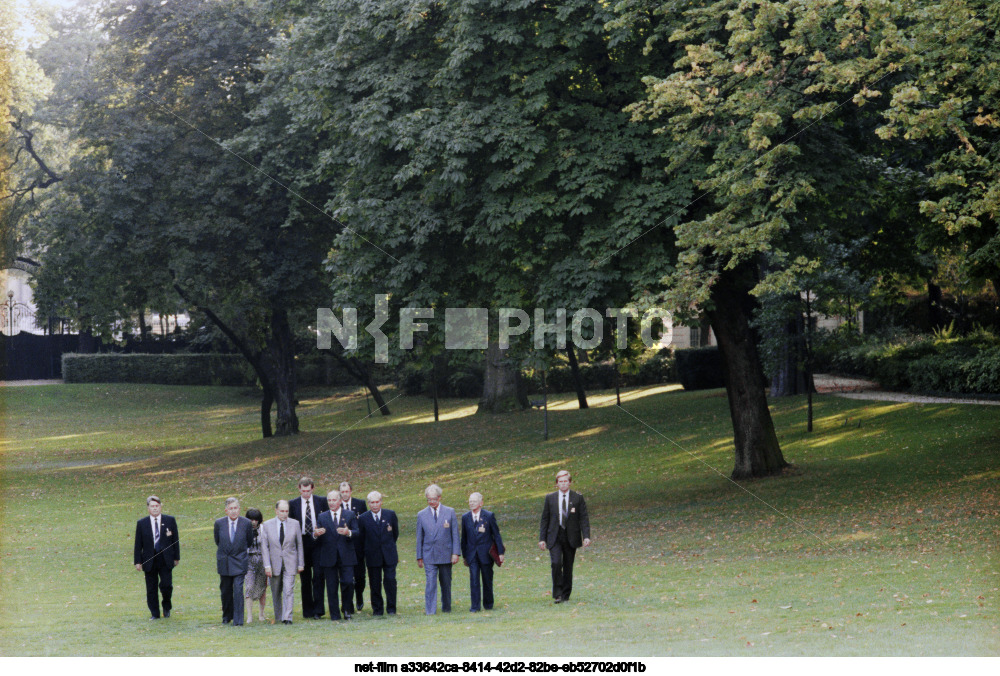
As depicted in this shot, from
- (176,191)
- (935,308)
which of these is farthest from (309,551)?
(935,308)

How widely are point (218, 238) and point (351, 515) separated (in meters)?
20.3

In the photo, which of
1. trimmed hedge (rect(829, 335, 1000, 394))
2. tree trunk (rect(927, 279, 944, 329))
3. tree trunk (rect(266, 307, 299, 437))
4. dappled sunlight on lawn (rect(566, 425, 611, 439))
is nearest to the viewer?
trimmed hedge (rect(829, 335, 1000, 394))

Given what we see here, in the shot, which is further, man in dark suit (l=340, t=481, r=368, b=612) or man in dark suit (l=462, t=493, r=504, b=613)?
man in dark suit (l=340, t=481, r=368, b=612)

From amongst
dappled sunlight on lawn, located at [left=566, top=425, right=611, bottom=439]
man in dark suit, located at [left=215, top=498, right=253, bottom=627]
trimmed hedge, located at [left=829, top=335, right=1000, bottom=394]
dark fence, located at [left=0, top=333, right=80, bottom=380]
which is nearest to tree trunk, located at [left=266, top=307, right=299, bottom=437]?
dappled sunlight on lawn, located at [left=566, top=425, right=611, bottom=439]

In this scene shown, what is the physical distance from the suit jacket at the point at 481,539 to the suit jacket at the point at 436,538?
14cm

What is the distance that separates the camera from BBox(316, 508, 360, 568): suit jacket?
38.8 feet

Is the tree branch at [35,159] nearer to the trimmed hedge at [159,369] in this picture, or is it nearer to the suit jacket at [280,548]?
the trimmed hedge at [159,369]

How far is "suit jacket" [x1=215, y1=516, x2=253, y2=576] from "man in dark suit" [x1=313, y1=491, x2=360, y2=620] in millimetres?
829

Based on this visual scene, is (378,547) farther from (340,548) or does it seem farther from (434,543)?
(434,543)

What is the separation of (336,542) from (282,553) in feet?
2.12

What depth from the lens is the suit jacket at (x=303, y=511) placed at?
12.1 m

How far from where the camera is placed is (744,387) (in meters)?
21.6

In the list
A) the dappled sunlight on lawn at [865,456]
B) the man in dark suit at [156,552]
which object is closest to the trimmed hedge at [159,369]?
the dappled sunlight on lawn at [865,456]

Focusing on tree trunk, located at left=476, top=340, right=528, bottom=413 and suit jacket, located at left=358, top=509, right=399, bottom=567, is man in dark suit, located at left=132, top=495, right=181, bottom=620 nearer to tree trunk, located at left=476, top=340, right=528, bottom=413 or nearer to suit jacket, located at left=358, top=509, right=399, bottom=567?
suit jacket, located at left=358, top=509, right=399, bottom=567
